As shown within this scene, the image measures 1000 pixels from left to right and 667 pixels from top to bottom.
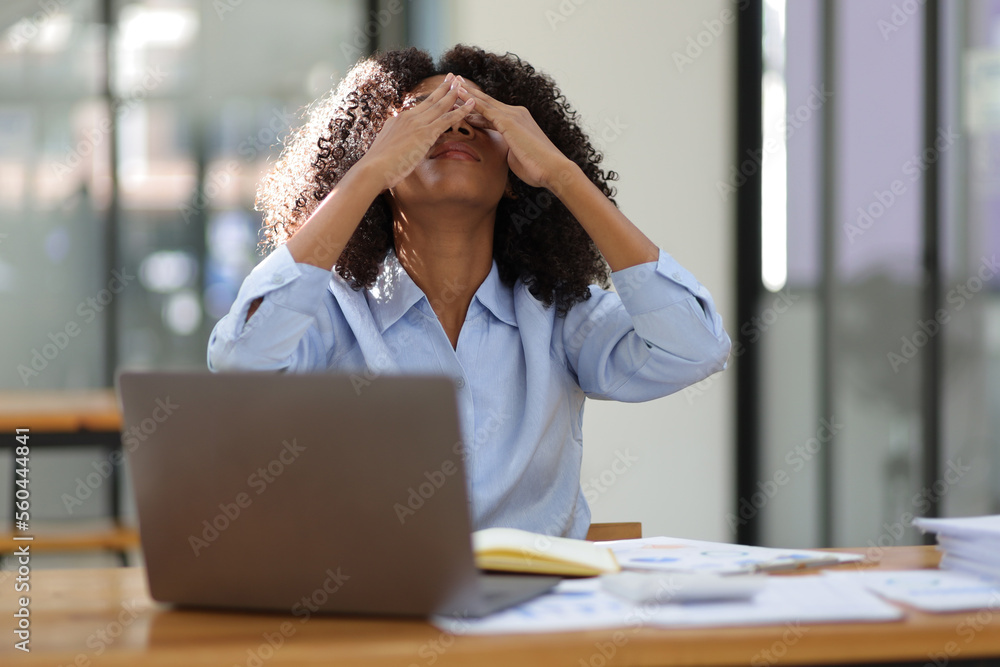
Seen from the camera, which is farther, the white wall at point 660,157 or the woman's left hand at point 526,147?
the white wall at point 660,157

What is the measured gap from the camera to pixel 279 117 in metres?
4.25

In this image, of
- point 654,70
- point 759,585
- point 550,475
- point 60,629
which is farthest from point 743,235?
point 60,629

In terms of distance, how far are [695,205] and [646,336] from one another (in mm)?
1884

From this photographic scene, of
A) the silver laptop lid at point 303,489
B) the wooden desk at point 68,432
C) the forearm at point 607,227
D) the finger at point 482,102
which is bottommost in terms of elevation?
the wooden desk at point 68,432

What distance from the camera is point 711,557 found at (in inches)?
39.6

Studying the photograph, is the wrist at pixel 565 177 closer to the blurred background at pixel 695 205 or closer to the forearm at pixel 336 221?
the forearm at pixel 336 221

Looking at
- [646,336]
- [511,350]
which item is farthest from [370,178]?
[646,336]

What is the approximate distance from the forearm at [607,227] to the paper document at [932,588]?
1.88 feet

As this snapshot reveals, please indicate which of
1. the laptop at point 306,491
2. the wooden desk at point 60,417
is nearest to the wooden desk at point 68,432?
the wooden desk at point 60,417

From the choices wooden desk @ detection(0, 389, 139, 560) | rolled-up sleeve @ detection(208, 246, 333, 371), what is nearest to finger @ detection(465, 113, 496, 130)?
rolled-up sleeve @ detection(208, 246, 333, 371)

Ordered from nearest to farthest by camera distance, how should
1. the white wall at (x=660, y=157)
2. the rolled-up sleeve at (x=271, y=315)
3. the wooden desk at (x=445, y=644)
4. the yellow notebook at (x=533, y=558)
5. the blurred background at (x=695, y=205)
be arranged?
the wooden desk at (x=445, y=644)
the yellow notebook at (x=533, y=558)
the rolled-up sleeve at (x=271, y=315)
the blurred background at (x=695, y=205)
the white wall at (x=660, y=157)

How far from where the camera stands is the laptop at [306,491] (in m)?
0.75

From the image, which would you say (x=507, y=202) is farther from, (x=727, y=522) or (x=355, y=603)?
(x=727, y=522)

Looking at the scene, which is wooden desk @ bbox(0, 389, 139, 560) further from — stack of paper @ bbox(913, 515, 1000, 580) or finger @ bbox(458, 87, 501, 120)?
stack of paper @ bbox(913, 515, 1000, 580)
